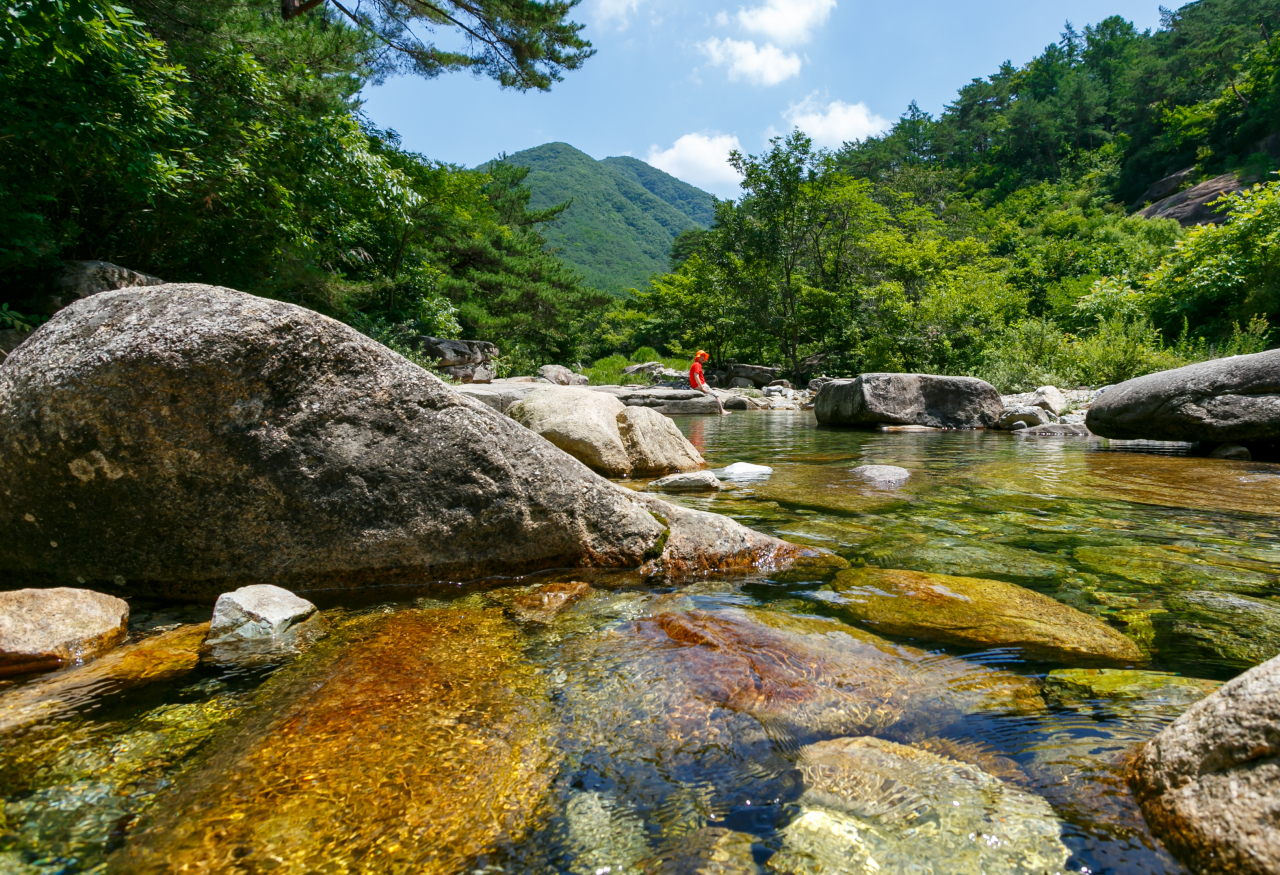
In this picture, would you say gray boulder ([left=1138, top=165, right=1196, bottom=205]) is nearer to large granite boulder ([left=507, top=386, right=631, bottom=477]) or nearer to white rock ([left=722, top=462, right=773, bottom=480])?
white rock ([left=722, top=462, right=773, bottom=480])

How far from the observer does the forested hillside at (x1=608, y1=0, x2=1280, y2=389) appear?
52.8 feet

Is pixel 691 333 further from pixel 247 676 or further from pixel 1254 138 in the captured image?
pixel 1254 138

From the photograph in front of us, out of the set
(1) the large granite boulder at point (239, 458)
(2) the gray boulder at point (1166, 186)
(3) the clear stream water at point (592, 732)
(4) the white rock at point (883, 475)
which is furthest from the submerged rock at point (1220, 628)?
(2) the gray boulder at point (1166, 186)

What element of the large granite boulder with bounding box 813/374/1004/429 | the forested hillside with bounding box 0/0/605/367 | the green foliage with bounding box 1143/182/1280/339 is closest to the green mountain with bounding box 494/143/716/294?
the forested hillside with bounding box 0/0/605/367

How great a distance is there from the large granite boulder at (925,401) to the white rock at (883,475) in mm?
7951

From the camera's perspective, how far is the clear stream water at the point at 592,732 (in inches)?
57.3

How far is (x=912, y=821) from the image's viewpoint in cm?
155

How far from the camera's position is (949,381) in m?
14.8

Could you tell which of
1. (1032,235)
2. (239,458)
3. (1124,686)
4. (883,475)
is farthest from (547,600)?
(1032,235)

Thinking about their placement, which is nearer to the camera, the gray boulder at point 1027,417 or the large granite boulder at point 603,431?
the large granite boulder at point 603,431

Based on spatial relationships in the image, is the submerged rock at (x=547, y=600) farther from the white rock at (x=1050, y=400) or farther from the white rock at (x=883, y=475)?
the white rock at (x=1050, y=400)

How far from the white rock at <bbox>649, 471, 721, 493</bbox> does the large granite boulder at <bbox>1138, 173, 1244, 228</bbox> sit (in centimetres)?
4667

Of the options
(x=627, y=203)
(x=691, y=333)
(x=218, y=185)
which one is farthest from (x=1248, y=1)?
(x=627, y=203)

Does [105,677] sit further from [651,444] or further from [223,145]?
[223,145]
